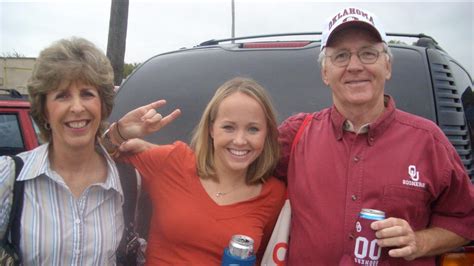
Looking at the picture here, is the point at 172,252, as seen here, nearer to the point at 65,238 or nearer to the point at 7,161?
the point at 65,238

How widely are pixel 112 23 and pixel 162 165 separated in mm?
9229

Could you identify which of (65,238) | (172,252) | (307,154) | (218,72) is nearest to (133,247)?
(172,252)

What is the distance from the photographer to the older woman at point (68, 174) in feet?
6.57

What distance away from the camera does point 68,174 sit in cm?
220

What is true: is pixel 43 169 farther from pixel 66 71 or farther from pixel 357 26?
pixel 357 26

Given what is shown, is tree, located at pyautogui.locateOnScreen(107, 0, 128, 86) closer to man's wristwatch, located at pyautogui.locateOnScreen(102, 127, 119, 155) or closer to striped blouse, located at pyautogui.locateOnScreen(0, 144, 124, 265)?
man's wristwatch, located at pyautogui.locateOnScreen(102, 127, 119, 155)

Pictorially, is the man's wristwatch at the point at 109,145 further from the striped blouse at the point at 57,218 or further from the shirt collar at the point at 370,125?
the shirt collar at the point at 370,125

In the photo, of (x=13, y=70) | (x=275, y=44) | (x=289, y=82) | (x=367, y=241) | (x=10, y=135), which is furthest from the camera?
(x=13, y=70)

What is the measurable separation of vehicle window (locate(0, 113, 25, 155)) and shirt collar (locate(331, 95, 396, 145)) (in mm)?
4447

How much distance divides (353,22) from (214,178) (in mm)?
1034

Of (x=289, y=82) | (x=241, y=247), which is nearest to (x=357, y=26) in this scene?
(x=289, y=82)

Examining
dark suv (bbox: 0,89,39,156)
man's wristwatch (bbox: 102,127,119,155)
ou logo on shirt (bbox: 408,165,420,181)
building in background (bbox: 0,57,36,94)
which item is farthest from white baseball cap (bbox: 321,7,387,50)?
building in background (bbox: 0,57,36,94)

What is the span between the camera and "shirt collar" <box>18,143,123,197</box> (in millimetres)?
2027

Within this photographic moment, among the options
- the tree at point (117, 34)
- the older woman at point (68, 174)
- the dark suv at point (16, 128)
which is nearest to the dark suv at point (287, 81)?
the older woman at point (68, 174)
